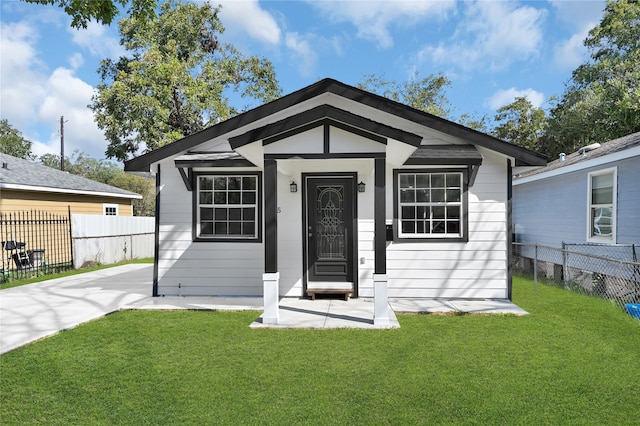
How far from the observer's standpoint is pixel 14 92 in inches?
1654

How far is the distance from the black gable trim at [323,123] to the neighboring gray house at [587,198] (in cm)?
526

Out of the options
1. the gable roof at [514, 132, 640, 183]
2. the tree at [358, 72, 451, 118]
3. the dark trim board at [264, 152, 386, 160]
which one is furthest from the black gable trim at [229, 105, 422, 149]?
the tree at [358, 72, 451, 118]

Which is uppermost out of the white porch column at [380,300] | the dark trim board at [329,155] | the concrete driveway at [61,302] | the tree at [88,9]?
the tree at [88,9]

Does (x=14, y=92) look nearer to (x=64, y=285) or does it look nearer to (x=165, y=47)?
(x=165, y=47)

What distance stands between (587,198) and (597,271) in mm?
1916

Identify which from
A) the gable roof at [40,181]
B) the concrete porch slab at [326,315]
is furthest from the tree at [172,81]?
the concrete porch slab at [326,315]

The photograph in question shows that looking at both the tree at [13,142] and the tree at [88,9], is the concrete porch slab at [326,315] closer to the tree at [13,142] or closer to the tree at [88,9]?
the tree at [88,9]

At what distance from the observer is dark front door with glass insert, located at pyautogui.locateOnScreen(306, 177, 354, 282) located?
282 inches

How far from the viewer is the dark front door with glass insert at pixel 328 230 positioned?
23.5 feet

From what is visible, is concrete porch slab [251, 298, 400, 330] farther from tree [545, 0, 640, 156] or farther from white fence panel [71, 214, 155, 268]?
tree [545, 0, 640, 156]

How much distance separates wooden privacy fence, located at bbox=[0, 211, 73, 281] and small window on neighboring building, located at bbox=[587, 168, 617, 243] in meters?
13.9

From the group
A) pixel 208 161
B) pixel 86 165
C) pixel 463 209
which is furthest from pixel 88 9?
pixel 86 165

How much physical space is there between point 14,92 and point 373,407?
175 ft

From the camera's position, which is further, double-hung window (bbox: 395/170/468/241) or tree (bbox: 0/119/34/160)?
tree (bbox: 0/119/34/160)
